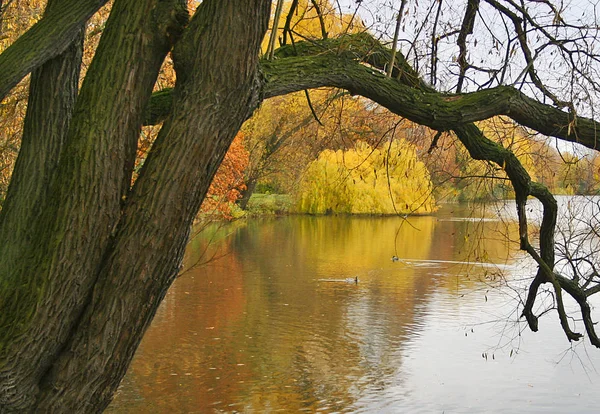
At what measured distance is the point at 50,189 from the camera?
2.20 meters

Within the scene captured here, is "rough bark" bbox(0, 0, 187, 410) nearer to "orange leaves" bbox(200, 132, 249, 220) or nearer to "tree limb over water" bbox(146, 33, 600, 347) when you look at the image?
"tree limb over water" bbox(146, 33, 600, 347)

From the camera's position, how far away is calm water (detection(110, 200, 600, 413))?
8.01 meters

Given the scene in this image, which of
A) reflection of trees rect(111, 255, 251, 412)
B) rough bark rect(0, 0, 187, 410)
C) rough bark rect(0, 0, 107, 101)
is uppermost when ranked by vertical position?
rough bark rect(0, 0, 107, 101)

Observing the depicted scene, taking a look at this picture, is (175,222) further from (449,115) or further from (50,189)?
(449,115)

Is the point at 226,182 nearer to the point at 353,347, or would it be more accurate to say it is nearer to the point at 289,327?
the point at 289,327

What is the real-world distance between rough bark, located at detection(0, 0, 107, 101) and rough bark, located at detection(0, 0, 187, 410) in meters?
0.22

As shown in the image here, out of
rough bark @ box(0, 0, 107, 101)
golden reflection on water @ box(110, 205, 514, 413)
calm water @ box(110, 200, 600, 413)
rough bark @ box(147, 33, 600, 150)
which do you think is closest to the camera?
rough bark @ box(0, 0, 107, 101)

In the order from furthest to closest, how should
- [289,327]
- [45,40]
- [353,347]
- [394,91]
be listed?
[289,327], [353,347], [394,91], [45,40]

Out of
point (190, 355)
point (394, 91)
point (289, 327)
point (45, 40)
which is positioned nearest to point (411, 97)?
point (394, 91)

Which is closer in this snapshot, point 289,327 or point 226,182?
point 289,327

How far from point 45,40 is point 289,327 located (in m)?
8.91

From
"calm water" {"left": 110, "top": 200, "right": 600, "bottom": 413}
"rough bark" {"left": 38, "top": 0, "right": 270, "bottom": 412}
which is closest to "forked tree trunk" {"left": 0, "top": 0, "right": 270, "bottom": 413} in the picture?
"rough bark" {"left": 38, "top": 0, "right": 270, "bottom": 412}

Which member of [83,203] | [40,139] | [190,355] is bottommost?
[190,355]

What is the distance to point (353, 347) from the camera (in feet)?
32.7
